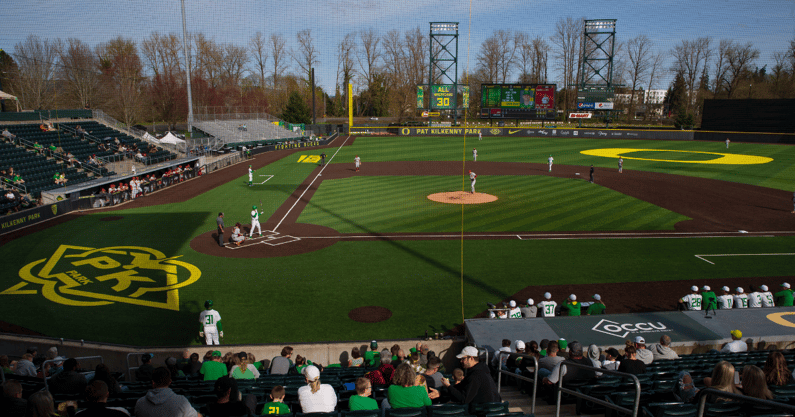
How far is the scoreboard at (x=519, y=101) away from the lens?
236 feet

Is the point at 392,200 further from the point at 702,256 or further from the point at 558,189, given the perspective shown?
the point at 702,256

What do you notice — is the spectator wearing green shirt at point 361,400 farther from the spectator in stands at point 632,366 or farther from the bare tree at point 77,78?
the bare tree at point 77,78

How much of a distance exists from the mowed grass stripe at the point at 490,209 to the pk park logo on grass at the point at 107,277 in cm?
827

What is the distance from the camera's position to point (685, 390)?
6422 mm

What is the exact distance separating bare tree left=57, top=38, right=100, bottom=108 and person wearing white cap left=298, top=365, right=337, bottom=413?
204 ft

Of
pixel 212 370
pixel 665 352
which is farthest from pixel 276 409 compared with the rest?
pixel 665 352

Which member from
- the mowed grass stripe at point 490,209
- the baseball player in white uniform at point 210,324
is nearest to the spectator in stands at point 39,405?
the baseball player in white uniform at point 210,324

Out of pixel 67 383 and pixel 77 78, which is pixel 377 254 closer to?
pixel 67 383

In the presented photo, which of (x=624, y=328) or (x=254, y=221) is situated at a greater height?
(x=254, y=221)

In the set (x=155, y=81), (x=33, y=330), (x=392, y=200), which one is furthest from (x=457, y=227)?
(x=155, y=81)

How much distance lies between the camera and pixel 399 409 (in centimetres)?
572

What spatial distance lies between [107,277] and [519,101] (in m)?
65.0

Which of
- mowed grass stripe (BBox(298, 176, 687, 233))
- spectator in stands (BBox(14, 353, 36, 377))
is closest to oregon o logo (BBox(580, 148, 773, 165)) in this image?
mowed grass stripe (BBox(298, 176, 687, 233))

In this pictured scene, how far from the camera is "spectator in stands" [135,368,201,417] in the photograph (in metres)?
5.00
